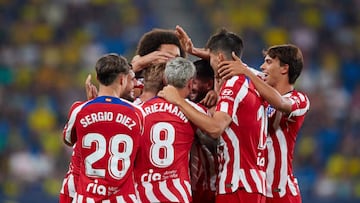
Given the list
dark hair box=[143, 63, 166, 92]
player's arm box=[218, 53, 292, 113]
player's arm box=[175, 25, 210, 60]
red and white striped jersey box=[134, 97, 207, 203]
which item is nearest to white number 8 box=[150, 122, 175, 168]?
red and white striped jersey box=[134, 97, 207, 203]

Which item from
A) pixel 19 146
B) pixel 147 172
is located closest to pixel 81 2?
pixel 19 146

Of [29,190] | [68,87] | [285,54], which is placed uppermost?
[68,87]

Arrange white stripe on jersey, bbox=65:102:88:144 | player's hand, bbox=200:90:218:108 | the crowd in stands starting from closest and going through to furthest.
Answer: white stripe on jersey, bbox=65:102:88:144
player's hand, bbox=200:90:218:108
the crowd in stands

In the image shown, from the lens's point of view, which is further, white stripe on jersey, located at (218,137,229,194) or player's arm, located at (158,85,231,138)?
white stripe on jersey, located at (218,137,229,194)

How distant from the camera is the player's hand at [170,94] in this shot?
8062 mm

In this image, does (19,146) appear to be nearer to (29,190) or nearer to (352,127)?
(29,190)

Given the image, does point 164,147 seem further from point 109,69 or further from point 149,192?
point 109,69

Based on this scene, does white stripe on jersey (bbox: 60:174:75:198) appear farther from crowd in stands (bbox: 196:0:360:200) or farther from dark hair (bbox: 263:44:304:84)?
crowd in stands (bbox: 196:0:360:200)

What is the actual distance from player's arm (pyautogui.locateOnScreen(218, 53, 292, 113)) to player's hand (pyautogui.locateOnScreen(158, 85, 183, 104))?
0.42m

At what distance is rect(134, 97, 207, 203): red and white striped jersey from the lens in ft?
26.4

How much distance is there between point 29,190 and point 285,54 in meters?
8.34

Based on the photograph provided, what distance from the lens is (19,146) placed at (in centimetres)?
1694

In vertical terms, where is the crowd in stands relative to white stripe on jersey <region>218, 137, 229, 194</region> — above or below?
above

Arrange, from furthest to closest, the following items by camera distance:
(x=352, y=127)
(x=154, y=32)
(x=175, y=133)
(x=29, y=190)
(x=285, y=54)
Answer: (x=352, y=127) → (x=29, y=190) → (x=154, y=32) → (x=285, y=54) → (x=175, y=133)
